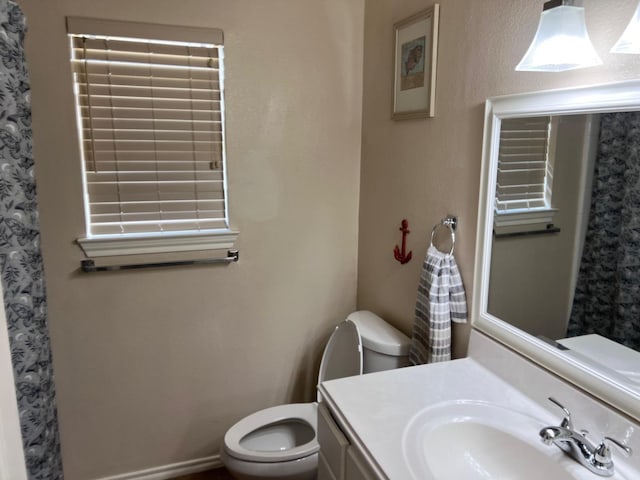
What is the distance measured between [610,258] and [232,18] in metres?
1.65

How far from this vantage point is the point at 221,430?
2203mm

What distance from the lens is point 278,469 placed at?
1667mm

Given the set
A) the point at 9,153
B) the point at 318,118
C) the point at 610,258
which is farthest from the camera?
the point at 318,118

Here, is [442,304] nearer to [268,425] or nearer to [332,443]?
[332,443]

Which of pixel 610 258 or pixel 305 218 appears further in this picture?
pixel 305 218

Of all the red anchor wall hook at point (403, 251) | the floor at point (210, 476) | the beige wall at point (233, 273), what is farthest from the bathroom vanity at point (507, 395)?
the floor at point (210, 476)

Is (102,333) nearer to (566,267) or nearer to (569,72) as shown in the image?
(566,267)

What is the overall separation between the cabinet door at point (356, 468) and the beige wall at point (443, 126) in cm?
60

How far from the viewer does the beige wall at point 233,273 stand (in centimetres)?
182

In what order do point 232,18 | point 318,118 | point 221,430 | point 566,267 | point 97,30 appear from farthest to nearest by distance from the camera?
point 221,430 → point 318,118 → point 232,18 → point 97,30 → point 566,267

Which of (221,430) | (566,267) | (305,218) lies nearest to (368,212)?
(305,218)

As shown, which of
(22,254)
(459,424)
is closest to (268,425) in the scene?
(459,424)

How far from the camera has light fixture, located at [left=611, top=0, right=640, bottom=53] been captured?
0.91 metres

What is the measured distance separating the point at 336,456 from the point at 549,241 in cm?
81
